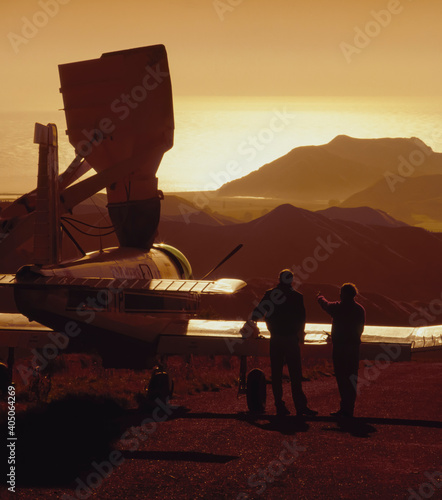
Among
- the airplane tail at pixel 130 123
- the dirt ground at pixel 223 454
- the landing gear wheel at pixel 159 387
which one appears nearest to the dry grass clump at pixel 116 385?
the landing gear wheel at pixel 159 387

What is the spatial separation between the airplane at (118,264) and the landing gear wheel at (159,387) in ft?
0.08

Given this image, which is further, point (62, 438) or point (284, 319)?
point (284, 319)

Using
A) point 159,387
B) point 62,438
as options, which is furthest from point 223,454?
point 159,387

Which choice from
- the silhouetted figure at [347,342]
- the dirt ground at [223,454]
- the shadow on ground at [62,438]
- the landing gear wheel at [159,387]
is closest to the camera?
the dirt ground at [223,454]

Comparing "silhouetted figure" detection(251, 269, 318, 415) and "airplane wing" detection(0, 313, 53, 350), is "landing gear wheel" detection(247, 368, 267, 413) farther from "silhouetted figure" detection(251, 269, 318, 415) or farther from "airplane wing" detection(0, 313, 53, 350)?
"airplane wing" detection(0, 313, 53, 350)

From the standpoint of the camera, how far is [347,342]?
1209 centimetres

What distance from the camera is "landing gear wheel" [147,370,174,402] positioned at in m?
14.5

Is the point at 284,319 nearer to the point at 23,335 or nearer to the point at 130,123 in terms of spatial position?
the point at 23,335

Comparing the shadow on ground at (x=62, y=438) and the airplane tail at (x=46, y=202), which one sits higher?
the airplane tail at (x=46, y=202)

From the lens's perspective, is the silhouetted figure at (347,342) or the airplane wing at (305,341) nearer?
the silhouetted figure at (347,342)

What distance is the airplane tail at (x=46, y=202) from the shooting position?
13070 mm

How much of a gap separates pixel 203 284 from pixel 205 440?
2.69 metres

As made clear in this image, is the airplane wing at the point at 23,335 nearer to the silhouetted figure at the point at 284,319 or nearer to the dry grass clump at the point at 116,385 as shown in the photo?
the dry grass clump at the point at 116,385

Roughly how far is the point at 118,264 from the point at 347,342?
18.0ft
